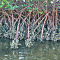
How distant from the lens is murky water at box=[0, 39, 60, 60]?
20.4ft

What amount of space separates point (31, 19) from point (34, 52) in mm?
1716

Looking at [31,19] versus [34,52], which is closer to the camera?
[34,52]

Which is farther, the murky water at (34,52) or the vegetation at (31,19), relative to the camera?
the vegetation at (31,19)

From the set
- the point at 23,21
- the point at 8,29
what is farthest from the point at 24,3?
the point at 8,29

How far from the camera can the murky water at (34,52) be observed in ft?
20.4

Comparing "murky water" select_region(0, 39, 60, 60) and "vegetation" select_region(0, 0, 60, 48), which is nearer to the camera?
"murky water" select_region(0, 39, 60, 60)

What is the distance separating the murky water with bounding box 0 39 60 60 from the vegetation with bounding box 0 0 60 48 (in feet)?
Answer: 1.20

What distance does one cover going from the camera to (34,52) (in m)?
6.64

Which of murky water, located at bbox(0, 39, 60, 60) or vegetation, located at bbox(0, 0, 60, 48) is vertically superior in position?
vegetation, located at bbox(0, 0, 60, 48)

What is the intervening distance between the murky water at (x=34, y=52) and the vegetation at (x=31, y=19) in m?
0.36

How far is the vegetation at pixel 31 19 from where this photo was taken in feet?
24.5

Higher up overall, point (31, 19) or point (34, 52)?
point (31, 19)

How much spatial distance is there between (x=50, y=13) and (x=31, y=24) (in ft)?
2.23

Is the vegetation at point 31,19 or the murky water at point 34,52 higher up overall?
the vegetation at point 31,19
